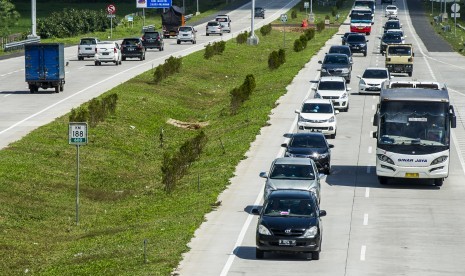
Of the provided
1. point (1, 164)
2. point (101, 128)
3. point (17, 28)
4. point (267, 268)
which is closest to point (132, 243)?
point (267, 268)

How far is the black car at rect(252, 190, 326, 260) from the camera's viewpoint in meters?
29.7

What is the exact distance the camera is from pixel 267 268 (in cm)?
2923

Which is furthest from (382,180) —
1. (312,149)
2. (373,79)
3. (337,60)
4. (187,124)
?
(337,60)

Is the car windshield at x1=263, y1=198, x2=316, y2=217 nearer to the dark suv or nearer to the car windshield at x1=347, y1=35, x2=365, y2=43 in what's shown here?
the car windshield at x1=347, y1=35, x2=365, y2=43

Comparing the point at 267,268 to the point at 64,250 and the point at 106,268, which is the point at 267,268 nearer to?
the point at 106,268

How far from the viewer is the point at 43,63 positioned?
70375 millimetres

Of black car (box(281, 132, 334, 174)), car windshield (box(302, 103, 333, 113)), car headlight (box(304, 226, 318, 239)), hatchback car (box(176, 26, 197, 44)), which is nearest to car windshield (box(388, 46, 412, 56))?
car windshield (box(302, 103, 333, 113))

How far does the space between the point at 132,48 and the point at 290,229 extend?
69639 mm

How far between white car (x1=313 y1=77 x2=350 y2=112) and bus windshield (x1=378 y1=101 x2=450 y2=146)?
69.3ft

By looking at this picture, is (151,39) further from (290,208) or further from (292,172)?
(290,208)

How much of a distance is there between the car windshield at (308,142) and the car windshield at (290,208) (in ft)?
48.0

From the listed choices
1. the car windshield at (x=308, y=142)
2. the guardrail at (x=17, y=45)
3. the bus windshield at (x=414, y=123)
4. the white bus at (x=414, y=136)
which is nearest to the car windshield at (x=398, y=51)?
the guardrail at (x=17, y=45)

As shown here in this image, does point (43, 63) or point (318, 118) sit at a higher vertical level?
point (43, 63)

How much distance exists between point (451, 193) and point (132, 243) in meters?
13.1
